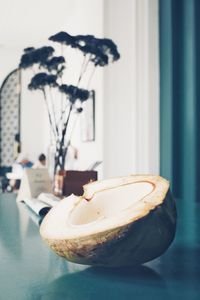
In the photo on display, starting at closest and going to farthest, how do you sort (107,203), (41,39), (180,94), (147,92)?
(107,203)
(180,94)
(147,92)
(41,39)

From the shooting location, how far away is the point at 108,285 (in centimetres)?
41

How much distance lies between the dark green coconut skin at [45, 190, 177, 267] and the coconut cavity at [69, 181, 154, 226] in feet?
0.25

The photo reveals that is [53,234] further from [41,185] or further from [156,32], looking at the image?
[156,32]

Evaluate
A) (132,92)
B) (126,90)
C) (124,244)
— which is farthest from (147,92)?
(124,244)

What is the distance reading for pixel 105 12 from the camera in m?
2.95

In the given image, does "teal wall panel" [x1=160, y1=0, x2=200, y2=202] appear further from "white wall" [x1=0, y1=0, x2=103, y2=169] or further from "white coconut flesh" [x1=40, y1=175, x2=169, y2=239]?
"white coconut flesh" [x1=40, y1=175, x2=169, y2=239]

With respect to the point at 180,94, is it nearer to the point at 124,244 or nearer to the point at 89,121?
the point at 89,121

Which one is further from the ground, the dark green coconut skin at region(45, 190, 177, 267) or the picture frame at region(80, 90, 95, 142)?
the picture frame at region(80, 90, 95, 142)

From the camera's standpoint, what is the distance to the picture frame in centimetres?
339

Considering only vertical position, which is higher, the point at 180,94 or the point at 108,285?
the point at 180,94

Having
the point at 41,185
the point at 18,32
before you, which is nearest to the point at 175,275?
the point at 41,185

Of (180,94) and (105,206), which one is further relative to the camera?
(180,94)

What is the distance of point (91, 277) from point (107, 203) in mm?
171

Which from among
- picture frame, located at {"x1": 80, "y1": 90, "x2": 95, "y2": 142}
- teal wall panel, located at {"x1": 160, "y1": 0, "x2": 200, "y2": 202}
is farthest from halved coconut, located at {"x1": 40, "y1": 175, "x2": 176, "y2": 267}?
picture frame, located at {"x1": 80, "y1": 90, "x2": 95, "y2": 142}
